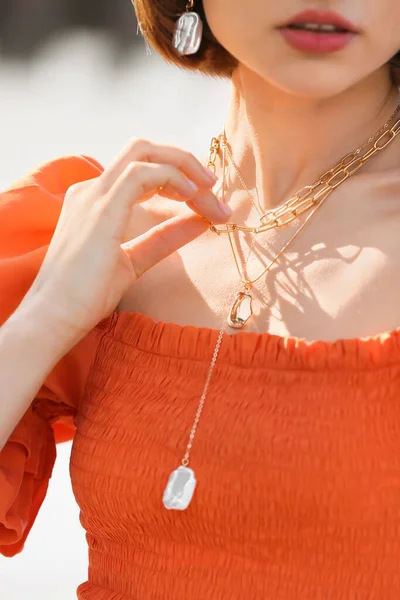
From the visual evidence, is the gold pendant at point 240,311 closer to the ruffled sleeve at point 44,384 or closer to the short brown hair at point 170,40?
the ruffled sleeve at point 44,384

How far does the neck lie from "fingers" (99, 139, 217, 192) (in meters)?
0.15

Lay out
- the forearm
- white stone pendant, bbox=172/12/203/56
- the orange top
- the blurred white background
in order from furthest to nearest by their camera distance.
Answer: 1. the blurred white background
2. white stone pendant, bbox=172/12/203/56
3. the forearm
4. the orange top

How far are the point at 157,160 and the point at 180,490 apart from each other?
1.27ft

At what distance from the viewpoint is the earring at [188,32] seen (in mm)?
1292

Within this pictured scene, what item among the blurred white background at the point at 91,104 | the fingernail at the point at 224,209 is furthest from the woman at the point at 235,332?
the blurred white background at the point at 91,104

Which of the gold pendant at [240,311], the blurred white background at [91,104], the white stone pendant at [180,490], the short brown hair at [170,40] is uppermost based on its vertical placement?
the blurred white background at [91,104]

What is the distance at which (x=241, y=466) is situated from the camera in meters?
1.07

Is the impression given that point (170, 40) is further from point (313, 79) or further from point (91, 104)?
point (91, 104)

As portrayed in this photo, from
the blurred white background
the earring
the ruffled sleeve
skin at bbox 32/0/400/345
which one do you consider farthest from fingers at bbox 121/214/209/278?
the blurred white background

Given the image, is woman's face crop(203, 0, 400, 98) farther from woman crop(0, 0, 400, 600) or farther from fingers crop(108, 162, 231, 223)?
fingers crop(108, 162, 231, 223)

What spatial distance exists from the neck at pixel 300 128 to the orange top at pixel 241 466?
26cm

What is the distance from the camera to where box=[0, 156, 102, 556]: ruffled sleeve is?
1259 millimetres

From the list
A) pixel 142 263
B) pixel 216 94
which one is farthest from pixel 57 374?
pixel 216 94

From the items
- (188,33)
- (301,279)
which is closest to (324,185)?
(301,279)
